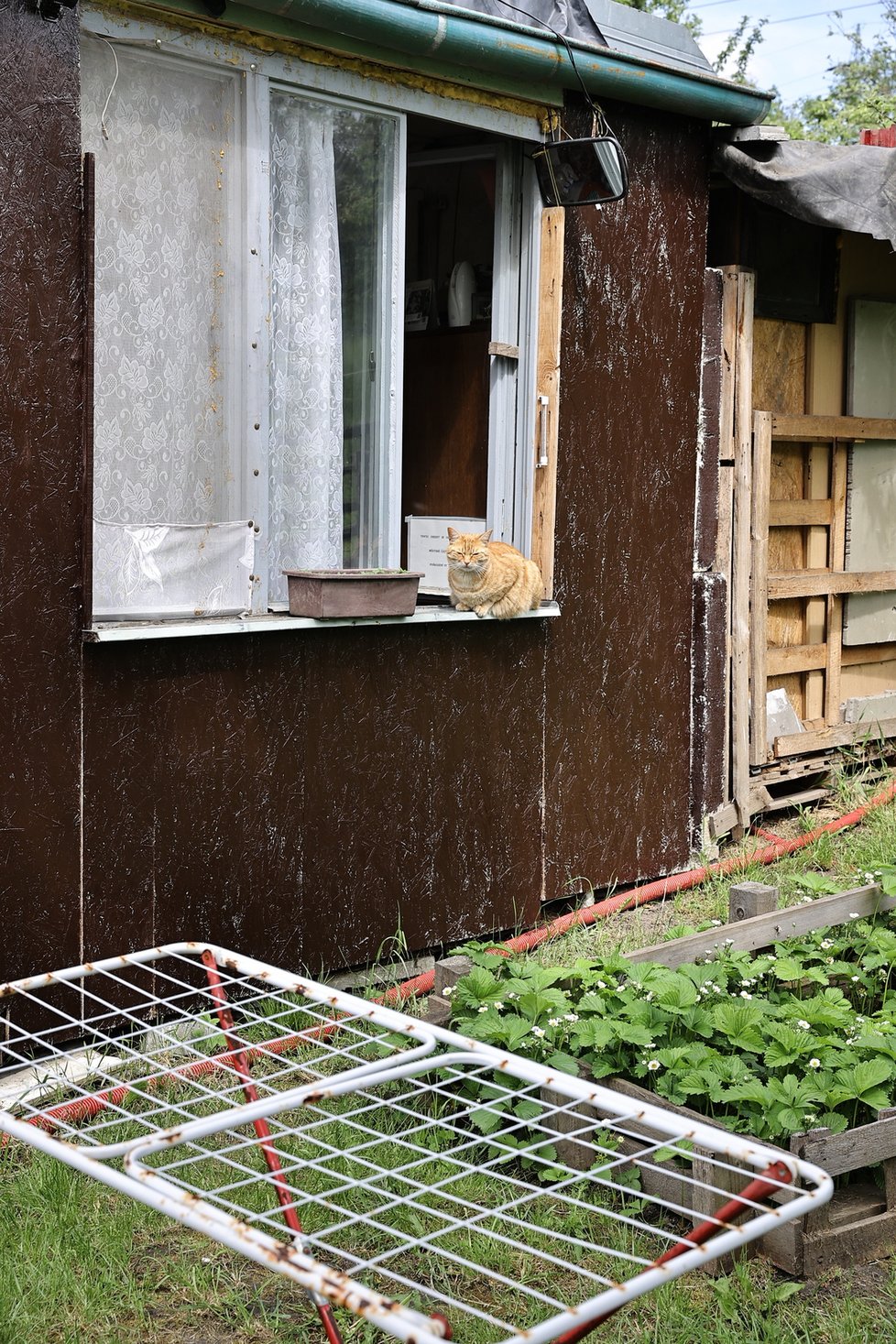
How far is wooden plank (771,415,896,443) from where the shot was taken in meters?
7.41

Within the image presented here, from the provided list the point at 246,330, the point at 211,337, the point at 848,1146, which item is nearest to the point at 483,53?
the point at 246,330

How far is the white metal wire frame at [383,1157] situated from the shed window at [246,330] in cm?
144

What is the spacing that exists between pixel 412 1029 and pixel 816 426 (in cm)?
577

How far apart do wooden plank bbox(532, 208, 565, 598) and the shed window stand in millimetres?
53

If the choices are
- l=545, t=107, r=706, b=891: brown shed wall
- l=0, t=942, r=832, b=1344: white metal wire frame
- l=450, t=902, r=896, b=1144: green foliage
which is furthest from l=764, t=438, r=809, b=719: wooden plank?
l=0, t=942, r=832, b=1344: white metal wire frame

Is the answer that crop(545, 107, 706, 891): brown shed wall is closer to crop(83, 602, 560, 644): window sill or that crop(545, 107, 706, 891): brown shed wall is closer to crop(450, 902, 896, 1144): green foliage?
crop(83, 602, 560, 644): window sill

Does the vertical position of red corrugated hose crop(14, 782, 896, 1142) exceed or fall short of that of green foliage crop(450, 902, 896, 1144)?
it falls short

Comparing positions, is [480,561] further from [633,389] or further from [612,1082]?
[612,1082]

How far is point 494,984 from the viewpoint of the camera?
13.7 feet

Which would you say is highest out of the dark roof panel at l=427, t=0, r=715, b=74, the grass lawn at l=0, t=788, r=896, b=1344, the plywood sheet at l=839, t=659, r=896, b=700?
the dark roof panel at l=427, t=0, r=715, b=74

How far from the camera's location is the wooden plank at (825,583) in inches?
298

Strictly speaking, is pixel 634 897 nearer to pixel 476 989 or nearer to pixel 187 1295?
pixel 476 989

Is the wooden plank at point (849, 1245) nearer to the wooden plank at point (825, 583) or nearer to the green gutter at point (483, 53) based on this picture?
the green gutter at point (483, 53)

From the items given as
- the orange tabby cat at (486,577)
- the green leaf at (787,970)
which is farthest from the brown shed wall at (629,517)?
the green leaf at (787,970)
